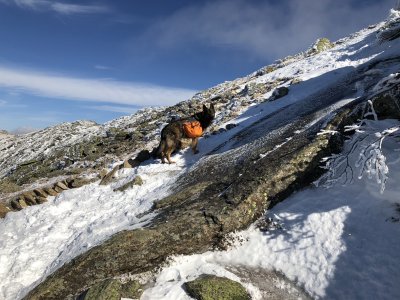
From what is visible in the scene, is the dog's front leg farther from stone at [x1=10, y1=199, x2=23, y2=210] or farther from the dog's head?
stone at [x1=10, y1=199, x2=23, y2=210]

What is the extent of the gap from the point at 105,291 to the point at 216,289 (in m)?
2.70

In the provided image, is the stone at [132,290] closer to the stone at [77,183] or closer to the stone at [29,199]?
the stone at [29,199]

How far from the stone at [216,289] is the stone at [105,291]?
1687mm

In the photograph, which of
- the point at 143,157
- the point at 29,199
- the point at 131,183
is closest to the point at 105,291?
the point at 131,183

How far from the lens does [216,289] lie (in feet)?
27.7

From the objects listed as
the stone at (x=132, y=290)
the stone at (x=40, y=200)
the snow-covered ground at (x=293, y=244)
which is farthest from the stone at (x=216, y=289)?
the stone at (x=40, y=200)

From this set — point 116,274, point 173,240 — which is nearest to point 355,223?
point 173,240

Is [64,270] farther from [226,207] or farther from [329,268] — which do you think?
[329,268]

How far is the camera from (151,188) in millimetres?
16453

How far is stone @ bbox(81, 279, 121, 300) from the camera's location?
8.73 m

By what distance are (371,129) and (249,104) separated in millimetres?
16447

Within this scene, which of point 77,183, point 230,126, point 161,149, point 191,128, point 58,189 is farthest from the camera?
point 230,126

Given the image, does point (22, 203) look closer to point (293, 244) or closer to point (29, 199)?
point (29, 199)

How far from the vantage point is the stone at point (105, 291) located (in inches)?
344
